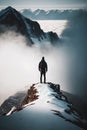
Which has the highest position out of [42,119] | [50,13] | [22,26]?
[22,26]

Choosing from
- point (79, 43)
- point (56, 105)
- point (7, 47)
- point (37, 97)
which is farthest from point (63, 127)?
point (7, 47)

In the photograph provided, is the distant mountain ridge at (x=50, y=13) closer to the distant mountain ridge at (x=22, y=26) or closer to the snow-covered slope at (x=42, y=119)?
the distant mountain ridge at (x=22, y=26)

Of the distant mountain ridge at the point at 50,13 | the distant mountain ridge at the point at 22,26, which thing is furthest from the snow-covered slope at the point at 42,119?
the distant mountain ridge at the point at 22,26

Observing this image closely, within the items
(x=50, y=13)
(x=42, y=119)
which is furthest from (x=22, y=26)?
(x=42, y=119)

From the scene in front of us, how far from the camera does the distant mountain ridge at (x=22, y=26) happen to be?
13284 cm

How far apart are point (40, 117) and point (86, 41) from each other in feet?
513

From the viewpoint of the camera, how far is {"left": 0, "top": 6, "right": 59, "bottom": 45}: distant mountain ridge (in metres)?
133

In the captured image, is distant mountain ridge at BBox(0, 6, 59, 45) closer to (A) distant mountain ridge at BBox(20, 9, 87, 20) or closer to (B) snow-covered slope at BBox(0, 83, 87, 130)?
(A) distant mountain ridge at BBox(20, 9, 87, 20)

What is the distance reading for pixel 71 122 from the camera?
7809 millimetres

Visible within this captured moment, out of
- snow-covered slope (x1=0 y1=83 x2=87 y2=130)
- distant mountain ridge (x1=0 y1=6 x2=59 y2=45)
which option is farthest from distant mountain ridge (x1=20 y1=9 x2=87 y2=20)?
snow-covered slope (x1=0 y1=83 x2=87 y2=130)

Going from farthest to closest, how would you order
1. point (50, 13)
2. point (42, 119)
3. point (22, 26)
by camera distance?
point (22, 26), point (50, 13), point (42, 119)

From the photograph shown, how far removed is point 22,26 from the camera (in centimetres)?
13688

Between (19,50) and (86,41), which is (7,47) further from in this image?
(86,41)

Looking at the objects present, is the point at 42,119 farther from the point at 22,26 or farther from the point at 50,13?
the point at 22,26
